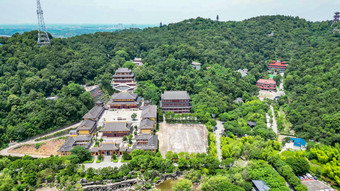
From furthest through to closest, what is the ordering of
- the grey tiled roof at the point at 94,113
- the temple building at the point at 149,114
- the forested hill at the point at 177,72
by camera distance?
the forested hill at the point at 177,72 < the temple building at the point at 149,114 < the grey tiled roof at the point at 94,113

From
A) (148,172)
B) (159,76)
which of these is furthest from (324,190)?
(159,76)

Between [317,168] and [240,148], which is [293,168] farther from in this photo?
[240,148]

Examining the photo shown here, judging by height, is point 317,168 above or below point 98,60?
below

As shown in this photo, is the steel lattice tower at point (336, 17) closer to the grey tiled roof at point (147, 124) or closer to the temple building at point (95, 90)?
the grey tiled roof at point (147, 124)

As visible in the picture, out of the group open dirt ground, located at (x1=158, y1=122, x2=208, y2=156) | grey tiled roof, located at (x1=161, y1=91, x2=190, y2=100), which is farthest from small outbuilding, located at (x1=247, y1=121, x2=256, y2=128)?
grey tiled roof, located at (x1=161, y1=91, x2=190, y2=100)

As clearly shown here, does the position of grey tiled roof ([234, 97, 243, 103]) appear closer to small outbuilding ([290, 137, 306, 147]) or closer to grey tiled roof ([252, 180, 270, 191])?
small outbuilding ([290, 137, 306, 147])

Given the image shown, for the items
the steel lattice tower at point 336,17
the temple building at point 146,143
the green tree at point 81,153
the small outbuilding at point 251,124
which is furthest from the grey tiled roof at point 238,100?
the steel lattice tower at point 336,17

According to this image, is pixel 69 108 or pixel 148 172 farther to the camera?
pixel 69 108
